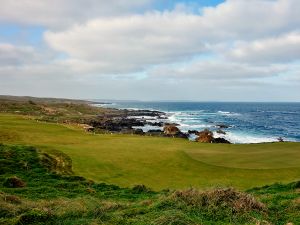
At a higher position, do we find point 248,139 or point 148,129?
point 148,129

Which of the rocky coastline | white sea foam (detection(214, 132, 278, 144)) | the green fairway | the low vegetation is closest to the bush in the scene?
the low vegetation

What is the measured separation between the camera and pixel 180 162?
998 inches

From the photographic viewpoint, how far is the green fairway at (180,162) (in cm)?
2112

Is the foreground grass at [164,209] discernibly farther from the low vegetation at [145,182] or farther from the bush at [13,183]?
the bush at [13,183]

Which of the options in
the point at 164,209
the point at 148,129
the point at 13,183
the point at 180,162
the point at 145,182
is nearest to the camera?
the point at 164,209

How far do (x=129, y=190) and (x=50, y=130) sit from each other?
26.9m

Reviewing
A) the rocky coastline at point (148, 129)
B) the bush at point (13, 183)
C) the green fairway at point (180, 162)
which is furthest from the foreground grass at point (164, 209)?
the rocky coastline at point (148, 129)

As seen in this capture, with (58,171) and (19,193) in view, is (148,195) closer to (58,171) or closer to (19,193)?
(19,193)

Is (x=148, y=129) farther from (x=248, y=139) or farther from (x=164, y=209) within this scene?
(x=164, y=209)

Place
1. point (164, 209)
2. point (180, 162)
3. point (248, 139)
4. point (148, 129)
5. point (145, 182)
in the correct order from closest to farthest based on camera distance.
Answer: point (164, 209) < point (145, 182) < point (180, 162) < point (248, 139) < point (148, 129)

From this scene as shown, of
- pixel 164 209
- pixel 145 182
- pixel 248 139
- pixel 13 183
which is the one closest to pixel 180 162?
pixel 145 182

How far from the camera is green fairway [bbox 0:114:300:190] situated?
2112cm

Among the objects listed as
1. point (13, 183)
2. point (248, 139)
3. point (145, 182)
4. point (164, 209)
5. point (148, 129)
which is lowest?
point (248, 139)

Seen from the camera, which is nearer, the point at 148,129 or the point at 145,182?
the point at 145,182
